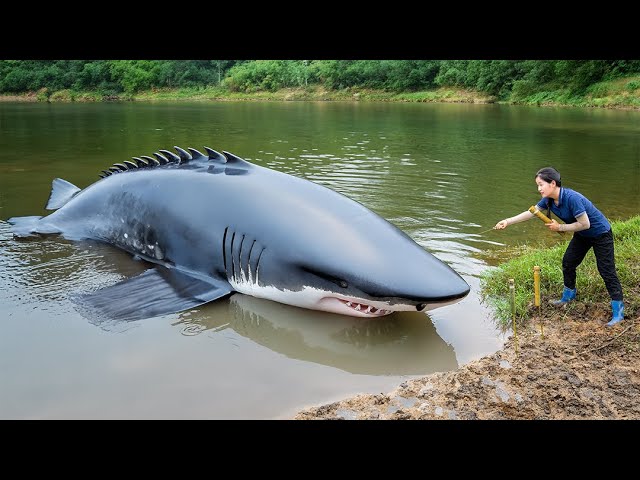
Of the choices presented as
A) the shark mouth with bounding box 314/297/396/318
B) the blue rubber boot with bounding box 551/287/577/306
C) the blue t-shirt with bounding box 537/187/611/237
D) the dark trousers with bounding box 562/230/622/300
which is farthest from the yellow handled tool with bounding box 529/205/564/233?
the shark mouth with bounding box 314/297/396/318

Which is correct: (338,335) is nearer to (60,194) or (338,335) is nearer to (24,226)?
(24,226)

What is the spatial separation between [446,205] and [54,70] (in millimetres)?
96692

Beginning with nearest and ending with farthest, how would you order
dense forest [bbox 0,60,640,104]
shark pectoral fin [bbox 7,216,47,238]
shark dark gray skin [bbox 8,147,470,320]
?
shark dark gray skin [bbox 8,147,470,320], shark pectoral fin [bbox 7,216,47,238], dense forest [bbox 0,60,640,104]

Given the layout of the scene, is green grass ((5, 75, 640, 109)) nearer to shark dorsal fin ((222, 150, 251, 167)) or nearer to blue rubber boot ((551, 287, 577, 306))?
blue rubber boot ((551, 287, 577, 306))

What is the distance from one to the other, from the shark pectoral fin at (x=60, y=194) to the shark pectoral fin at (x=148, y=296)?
376cm

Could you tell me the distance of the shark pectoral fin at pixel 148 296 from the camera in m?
5.93

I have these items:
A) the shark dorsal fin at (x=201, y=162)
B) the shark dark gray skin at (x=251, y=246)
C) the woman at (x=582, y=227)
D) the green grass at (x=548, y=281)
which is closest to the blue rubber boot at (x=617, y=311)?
the woman at (x=582, y=227)

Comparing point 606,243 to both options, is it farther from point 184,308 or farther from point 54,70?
point 54,70

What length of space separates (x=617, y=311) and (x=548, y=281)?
102 cm

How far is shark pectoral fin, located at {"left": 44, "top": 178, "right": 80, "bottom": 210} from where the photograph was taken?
379 inches

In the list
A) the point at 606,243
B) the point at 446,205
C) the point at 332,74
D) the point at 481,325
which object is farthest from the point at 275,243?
the point at 332,74

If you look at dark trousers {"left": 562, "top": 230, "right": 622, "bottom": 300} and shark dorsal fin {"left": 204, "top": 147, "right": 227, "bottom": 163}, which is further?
shark dorsal fin {"left": 204, "top": 147, "right": 227, "bottom": 163}

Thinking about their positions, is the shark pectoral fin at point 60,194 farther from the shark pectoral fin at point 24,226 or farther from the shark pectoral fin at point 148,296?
the shark pectoral fin at point 148,296

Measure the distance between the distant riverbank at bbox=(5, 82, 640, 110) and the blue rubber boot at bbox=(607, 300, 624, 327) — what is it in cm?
4162
